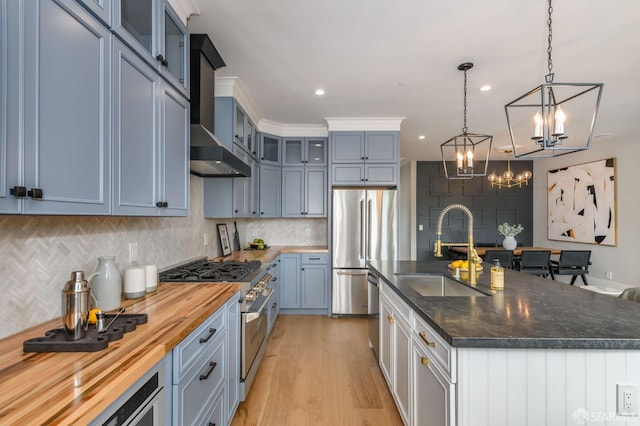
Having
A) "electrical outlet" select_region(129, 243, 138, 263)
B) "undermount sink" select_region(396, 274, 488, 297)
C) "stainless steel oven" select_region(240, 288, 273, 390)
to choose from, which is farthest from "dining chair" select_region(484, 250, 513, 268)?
"electrical outlet" select_region(129, 243, 138, 263)

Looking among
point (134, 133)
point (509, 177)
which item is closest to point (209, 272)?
point (134, 133)

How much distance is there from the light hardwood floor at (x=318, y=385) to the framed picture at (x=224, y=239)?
3.62 ft

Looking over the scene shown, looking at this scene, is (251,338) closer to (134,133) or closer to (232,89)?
(134,133)

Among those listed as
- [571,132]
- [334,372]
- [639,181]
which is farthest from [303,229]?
[639,181]

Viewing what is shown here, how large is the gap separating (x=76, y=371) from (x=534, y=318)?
1.67 meters

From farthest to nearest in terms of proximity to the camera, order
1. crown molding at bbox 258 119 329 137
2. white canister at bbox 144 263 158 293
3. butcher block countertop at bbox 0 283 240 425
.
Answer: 1. crown molding at bbox 258 119 329 137
2. white canister at bbox 144 263 158 293
3. butcher block countertop at bbox 0 283 240 425

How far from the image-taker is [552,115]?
5.32 feet

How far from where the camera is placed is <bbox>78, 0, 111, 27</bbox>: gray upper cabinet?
1088 millimetres

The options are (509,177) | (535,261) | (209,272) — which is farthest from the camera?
(509,177)

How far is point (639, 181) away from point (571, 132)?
4.10ft

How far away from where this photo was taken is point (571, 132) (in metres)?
4.98

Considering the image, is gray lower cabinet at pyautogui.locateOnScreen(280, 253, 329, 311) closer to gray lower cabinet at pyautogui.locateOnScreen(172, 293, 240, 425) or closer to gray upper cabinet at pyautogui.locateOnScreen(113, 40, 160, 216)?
gray lower cabinet at pyautogui.locateOnScreen(172, 293, 240, 425)

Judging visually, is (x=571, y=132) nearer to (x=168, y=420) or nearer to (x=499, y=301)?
(x=499, y=301)

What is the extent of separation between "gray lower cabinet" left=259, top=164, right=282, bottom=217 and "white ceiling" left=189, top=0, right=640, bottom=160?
3.00 feet
